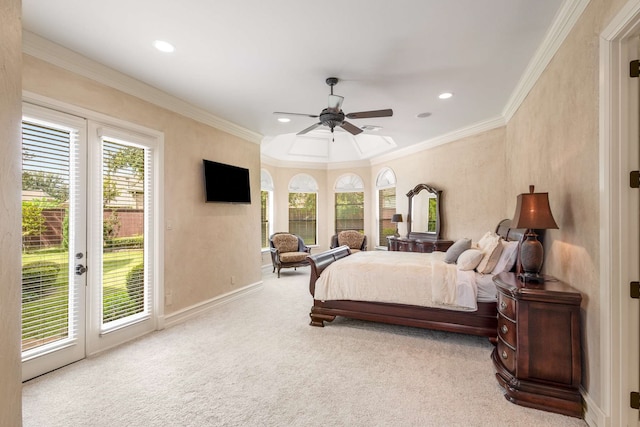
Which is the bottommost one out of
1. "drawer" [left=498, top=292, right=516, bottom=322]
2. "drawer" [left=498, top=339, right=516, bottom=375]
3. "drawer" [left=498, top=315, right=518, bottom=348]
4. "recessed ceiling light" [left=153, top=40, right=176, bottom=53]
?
"drawer" [left=498, top=339, right=516, bottom=375]

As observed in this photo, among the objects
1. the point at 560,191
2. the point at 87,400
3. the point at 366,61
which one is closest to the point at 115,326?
the point at 87,400

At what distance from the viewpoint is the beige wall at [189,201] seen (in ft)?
9.57

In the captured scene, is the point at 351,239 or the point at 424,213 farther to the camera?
the point at 351,239

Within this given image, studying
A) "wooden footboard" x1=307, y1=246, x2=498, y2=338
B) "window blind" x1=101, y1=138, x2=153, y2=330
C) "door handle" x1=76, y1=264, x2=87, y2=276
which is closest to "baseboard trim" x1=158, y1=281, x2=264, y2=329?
"window blind" x1=101, y1=138, x2=153, y2=330

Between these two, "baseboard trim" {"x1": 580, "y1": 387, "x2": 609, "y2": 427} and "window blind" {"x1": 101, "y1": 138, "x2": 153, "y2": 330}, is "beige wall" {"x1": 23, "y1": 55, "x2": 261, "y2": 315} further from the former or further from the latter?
"baseboard trim" {"x1": 580, "y1": 387, "x2": 609, "y2": 427}

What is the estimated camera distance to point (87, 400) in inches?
87.1

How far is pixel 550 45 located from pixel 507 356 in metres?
2.67

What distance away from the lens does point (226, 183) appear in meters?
4.61

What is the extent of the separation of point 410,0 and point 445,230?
4.51 meters

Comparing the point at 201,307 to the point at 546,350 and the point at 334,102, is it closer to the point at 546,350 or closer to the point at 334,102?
the point at 334,102

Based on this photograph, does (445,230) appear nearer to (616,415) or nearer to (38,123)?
(616,415)

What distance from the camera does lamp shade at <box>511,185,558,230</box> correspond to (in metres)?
2.34

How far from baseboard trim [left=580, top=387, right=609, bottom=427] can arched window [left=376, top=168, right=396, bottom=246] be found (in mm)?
5355

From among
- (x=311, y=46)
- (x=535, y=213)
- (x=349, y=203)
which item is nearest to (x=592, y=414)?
(x=535, y=213)
